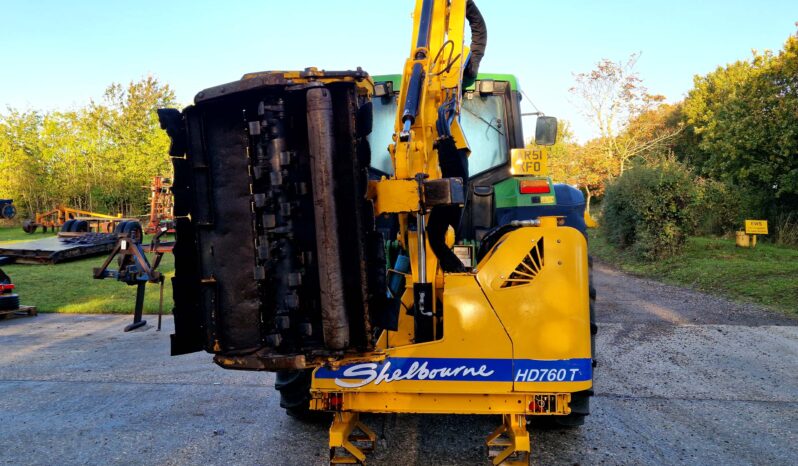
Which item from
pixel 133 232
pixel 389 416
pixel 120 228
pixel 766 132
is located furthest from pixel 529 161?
pixel 766 132

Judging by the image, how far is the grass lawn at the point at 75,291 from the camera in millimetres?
9055

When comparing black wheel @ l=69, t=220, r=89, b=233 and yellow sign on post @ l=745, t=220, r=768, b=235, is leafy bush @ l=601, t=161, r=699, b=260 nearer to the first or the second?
yellow sign on post @ l=745, t=220, r=768, b=235

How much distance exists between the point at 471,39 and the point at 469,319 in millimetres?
2042

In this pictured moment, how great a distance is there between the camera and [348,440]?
3.07m

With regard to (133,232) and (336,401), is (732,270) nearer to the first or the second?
(336,401)

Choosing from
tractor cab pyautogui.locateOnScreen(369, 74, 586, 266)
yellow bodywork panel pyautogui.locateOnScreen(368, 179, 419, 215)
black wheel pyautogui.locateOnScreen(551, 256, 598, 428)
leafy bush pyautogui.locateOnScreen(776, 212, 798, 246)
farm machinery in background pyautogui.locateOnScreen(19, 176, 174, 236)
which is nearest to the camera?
yellow bodywork panel pyautogui.locateOnScreen(368, 179, 419, 215)

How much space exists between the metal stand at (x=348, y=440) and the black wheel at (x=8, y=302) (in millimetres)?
7870

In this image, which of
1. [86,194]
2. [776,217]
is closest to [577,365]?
[776,217]

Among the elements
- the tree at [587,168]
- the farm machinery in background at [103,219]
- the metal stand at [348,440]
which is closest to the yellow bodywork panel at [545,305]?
the metal stand at [348,440]

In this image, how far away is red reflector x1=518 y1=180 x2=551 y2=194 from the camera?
161 inches

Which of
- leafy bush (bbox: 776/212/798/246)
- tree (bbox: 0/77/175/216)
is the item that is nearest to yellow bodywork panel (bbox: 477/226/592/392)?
leafy bush (bbox: 776/212/798/246)

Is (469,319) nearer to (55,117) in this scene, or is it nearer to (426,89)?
(426,89)

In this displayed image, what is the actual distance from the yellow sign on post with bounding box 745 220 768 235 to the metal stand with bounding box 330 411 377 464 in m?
13.5

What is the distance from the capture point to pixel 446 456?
338cm
